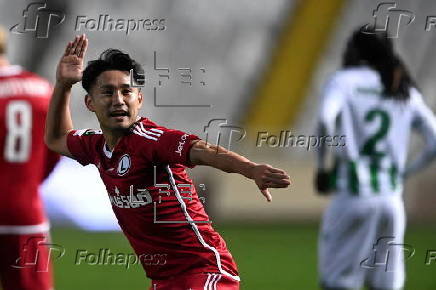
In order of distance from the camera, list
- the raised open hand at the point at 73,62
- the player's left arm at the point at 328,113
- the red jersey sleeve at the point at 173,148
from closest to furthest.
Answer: the red jersey sleeve at the point at 173,148 → the raised open hand at the point at 73,62 → the player's left arm at the point at 328,113

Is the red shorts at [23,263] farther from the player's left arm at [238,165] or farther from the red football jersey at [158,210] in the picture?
the player's left arm at [238,165]

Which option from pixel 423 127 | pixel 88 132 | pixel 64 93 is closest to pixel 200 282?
pixel 88 132

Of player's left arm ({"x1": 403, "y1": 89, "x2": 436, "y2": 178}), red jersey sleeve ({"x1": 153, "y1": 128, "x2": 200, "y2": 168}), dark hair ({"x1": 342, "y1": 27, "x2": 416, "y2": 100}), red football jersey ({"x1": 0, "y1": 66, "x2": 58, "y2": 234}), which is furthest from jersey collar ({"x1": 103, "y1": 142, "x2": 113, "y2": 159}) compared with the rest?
player's left arm ({"x1": 403, "y1": 89, "x2": 436, "y2": 178})

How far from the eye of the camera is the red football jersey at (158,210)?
4.82 metres

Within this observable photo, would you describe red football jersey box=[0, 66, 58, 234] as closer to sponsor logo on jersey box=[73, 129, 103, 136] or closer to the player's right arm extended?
the player's right arm extended

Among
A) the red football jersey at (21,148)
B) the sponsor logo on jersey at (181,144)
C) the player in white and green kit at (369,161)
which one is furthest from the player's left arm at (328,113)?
the sponsor logo on jersey at (181,144)

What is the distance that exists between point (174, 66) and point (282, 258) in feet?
24.8

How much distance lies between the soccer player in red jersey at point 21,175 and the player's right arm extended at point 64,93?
130 centimetres

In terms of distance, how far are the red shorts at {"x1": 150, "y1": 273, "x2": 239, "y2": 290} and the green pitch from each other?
547cm

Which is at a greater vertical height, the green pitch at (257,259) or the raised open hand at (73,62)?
the raised open hand at (73,62)

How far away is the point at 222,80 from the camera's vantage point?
20578mm

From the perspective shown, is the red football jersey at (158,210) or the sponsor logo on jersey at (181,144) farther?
the red football jersey at (158,210)

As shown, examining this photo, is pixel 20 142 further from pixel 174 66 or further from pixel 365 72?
pixel 174 66

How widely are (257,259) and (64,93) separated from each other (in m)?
7.54
